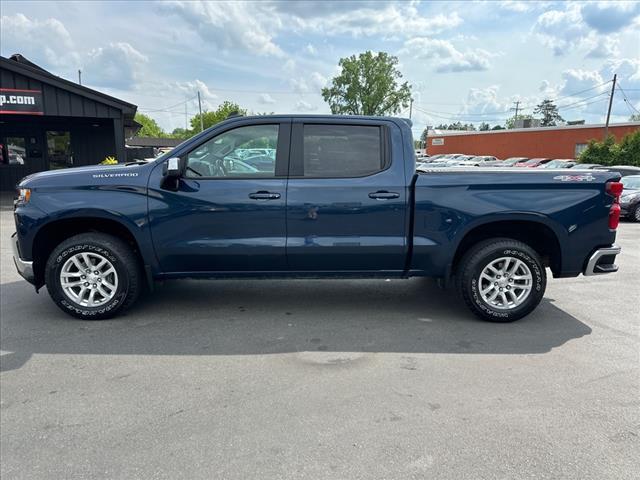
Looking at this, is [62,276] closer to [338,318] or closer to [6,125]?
[338,318]

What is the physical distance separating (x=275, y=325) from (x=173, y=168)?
1731mm

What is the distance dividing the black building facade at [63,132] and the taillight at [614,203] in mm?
13239

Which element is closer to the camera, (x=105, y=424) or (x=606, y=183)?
(x=105, y=424)

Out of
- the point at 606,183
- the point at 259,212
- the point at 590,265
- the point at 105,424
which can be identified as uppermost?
the point at 606,183

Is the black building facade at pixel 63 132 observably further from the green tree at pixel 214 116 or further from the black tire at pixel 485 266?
the green tree at pixel 214 116

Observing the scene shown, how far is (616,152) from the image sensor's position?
2453 centimetres

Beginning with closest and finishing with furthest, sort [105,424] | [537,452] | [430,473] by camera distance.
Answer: [430,473], [537,452], [105,424]

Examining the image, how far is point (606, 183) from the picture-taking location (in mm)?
4312

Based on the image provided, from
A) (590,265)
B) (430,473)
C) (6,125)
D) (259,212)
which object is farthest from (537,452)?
(6,125)

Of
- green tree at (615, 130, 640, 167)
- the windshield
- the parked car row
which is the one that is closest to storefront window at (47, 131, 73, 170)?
the parked car row

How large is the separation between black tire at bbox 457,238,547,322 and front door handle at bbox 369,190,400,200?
3.14ft

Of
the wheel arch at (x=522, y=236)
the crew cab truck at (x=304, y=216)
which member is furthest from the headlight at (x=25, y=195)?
the wheel arch at (x=522, y=236)

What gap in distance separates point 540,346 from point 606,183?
1689 mm

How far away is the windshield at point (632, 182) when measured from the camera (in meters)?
13.3
